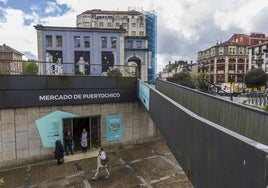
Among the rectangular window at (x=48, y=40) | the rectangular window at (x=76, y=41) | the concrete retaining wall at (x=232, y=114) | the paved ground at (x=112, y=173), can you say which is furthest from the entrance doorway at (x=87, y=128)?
the rectangular window at (x=48, y=40)

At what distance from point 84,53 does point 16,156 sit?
27586 millimetres

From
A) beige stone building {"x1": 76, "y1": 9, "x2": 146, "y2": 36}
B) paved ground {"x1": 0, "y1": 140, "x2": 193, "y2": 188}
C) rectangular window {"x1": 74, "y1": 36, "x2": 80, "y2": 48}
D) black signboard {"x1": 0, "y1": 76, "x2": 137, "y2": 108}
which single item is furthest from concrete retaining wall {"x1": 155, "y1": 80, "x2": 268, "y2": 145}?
beige stone building {"x1": 76, "y1": 9, "x2": 146, "y2": 36}

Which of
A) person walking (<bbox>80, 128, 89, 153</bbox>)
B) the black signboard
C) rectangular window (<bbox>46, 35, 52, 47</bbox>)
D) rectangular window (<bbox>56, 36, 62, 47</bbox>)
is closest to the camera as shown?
the black signboard

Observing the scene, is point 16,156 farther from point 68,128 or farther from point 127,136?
point 127,136

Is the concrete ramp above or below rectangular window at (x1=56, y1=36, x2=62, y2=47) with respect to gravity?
below

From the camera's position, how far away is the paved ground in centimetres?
978

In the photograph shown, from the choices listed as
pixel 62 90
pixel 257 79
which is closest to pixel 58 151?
pixel 62 90

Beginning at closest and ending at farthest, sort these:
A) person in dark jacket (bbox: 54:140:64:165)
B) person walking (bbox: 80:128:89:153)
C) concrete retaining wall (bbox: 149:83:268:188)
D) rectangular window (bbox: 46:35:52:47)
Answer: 1. concrete retaining wall (bbox: 149:83:268:188)
2. person in dark jacket (bbox: 54:140:64:165)
3. person walking (bbox: 80:128:89:153)
4. rectangular window (bbox: 46:35:52:47)

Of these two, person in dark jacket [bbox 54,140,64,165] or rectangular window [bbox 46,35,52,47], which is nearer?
person in dark jacket [bbox 54,140,64,165]

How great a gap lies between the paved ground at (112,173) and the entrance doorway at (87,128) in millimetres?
915

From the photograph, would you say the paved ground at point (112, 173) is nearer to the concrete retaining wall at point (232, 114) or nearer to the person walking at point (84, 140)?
the person walking at point (84, 140)

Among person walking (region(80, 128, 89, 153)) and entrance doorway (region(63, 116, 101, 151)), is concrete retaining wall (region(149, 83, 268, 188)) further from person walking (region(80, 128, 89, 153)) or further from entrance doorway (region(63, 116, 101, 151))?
entrance doorway (region(63, 116, 101, 151))

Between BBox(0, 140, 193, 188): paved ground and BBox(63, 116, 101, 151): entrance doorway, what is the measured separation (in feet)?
3.00

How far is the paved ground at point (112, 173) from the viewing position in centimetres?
978
